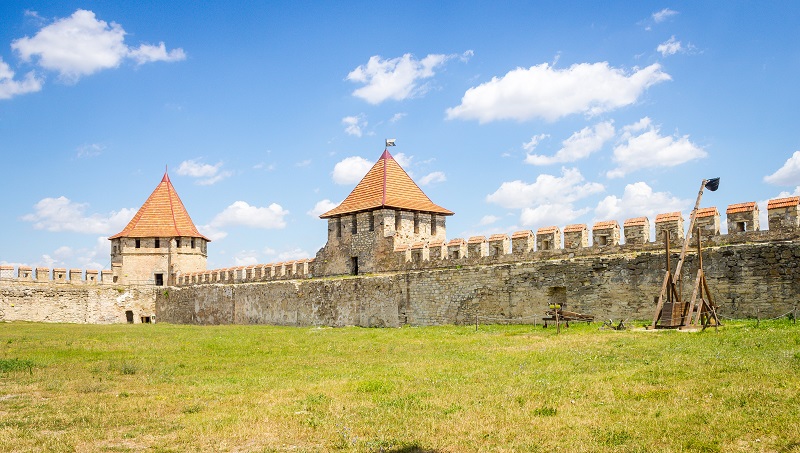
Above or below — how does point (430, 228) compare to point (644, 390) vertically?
above

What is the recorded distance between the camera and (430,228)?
2731cm

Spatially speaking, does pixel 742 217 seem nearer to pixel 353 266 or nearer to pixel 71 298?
pixel 353 266

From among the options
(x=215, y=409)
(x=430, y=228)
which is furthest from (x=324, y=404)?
(x=430, y=228)

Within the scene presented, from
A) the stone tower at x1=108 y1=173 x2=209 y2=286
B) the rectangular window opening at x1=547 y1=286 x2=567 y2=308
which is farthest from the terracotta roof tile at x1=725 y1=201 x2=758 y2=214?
the stone tower at x1=108 y1=173 x2=209 y2=286

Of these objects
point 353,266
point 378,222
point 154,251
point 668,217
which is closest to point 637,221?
point 668,217

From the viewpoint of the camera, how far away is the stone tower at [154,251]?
38.8 meters

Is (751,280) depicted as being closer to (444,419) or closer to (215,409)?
(444,419)

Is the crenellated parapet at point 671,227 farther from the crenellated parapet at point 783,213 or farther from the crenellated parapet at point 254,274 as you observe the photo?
the crenellated parapet at point 254,274

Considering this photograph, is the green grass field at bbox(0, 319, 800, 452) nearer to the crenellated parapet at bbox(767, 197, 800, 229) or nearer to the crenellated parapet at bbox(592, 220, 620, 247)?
the crenellated parapet at bbox(767, 197, 800, 229)

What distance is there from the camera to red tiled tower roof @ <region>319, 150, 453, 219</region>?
2630cm

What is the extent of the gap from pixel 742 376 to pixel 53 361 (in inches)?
463

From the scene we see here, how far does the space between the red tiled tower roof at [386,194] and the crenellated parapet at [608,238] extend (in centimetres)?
281

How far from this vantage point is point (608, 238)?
59.7 ft

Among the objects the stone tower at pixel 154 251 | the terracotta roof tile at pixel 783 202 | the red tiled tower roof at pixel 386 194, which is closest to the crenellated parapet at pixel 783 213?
the terracotta roof tile at pixel 783 202
